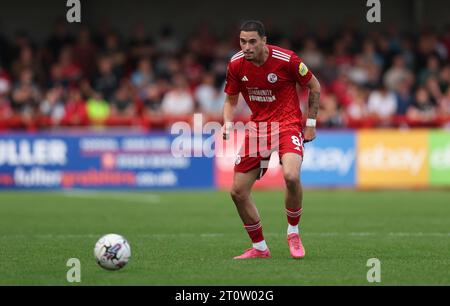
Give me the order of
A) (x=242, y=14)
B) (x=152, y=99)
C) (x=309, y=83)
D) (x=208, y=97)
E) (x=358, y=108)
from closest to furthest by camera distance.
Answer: (x=309, y=83) < (x=358, y=108) < (x=152, y=99) < (x=208, y=97) < (x=242, y=14)

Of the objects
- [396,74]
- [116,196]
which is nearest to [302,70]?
[116,196]

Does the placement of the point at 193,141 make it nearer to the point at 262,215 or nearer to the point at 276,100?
the point at 262,215

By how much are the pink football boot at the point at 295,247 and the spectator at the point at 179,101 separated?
495 inches

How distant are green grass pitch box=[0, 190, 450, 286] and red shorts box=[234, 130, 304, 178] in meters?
0.97

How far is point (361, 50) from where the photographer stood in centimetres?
2655

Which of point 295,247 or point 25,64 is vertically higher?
A: point 25,64

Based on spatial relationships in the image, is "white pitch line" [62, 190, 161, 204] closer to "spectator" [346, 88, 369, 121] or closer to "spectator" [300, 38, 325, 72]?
"spectator" [346, 88, 369, 121]

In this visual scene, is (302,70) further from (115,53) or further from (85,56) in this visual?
(115,53)

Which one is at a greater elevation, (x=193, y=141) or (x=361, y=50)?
(x=361, y=50)

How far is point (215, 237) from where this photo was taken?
12.5 metres

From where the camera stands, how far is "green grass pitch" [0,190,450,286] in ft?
29.2

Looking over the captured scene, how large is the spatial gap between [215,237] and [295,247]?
2430 millimetres

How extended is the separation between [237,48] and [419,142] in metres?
6.87
